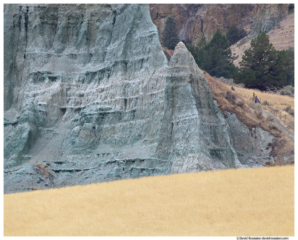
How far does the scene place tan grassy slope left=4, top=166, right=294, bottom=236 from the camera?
2406 cm

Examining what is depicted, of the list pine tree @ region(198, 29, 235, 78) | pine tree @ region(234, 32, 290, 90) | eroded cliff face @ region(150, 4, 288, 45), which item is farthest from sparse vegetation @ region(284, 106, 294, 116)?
eroded cliff face @ region(150, 4, 288, 45)

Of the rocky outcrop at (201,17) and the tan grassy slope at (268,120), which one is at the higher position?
the rocky outcrop at (201,17)

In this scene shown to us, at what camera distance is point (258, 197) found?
2941cm

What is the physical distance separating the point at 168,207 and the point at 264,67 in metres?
43.0

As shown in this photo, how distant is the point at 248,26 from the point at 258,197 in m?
81.9

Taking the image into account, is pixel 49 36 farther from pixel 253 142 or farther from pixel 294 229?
pixel 294 229

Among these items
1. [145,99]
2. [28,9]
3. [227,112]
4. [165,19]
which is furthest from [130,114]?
[165,19]

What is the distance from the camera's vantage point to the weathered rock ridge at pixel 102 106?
38.7 m

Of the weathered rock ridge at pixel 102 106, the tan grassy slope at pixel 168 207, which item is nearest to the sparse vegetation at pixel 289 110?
the weathered rock ridge at pixel 102 106

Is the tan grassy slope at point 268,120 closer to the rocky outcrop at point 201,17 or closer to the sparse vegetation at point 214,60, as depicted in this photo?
the sparse vegetation at point 214,60

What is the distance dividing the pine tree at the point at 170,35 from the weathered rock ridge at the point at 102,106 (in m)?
41.8

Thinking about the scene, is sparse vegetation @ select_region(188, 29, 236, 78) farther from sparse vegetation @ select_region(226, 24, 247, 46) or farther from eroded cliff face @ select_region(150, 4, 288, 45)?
sparse vegetation @ select_region(226, 24, 247, 46)

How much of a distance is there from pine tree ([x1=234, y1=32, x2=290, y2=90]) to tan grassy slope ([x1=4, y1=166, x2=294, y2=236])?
31.7 meters

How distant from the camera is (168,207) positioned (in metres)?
28.1
